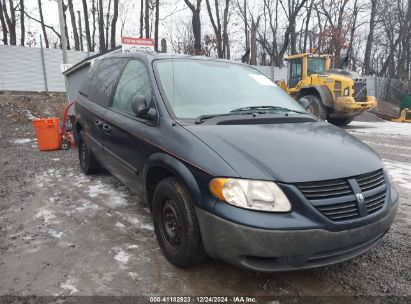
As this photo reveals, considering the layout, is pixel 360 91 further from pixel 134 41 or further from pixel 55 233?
pixel 55 233

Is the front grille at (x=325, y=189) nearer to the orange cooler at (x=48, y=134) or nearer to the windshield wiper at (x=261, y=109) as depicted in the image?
the windshield wiper at (x=261, y=109)

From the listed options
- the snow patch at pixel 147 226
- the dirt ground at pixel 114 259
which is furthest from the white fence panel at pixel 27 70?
the snow patch at pixel 147 226

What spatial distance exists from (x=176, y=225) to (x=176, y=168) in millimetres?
458

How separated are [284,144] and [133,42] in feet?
28.3

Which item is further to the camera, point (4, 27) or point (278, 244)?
point (4, 27)

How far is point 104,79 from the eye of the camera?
4.55 metres

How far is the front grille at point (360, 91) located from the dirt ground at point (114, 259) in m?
7.92

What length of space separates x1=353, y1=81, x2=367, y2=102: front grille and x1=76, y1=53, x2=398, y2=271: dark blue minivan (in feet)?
31.7

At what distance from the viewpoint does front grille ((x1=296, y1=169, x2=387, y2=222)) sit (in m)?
2.23

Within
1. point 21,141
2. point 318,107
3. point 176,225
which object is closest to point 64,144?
point 21,141

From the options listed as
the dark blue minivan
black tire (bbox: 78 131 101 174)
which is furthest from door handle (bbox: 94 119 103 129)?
black tire (bbox: 78 131 101 174)

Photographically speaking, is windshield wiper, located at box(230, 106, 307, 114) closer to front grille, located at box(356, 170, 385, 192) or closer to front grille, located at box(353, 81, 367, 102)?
front grille, located at box(356, 170, 385, 192)

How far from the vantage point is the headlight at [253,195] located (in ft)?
7.25

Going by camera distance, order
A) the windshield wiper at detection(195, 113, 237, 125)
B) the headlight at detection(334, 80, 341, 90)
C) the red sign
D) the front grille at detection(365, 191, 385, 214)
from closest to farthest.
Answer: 1. the front grille at detection(365, 191, 385, 214)
2. the windshield wiper at detection(195, 113, 237, 125)
3. the red sign
4. the headlight at detection(334, 80, 341, 90)
